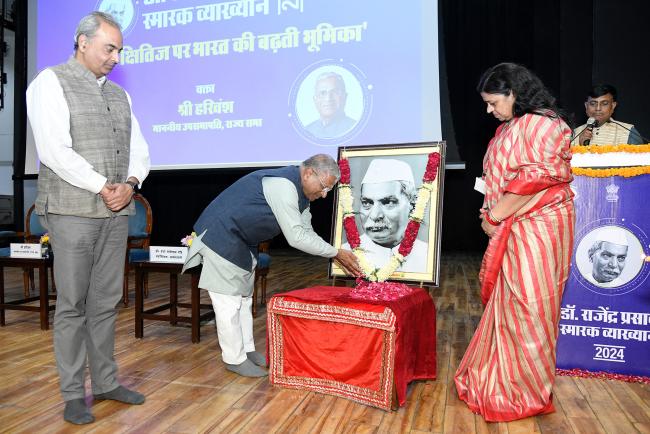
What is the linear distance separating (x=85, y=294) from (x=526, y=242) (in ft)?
5.80

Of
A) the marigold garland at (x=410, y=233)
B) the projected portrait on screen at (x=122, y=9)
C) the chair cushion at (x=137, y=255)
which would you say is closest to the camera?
the marigold garland at (x=410, y=233)

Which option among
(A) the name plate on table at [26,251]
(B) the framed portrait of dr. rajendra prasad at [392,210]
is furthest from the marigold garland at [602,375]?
(A) the name plate on table at [26,251]

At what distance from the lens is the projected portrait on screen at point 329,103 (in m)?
4.83

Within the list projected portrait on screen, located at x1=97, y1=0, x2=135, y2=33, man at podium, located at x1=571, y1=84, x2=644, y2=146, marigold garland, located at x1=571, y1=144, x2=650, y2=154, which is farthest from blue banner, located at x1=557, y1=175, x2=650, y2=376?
projected portrait on screen, located at x1=97, y1=0, x2=135, y2=33

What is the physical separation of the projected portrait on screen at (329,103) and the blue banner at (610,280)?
2566 mm

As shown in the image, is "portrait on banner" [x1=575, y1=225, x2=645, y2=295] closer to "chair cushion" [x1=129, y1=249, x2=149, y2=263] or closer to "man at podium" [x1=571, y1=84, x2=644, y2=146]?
"man at podium" [x1=571, y1=84, x2=644, y2=146]

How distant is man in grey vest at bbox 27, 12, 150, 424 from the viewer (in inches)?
75.3

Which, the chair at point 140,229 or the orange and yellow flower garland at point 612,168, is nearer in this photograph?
the orange and yellow flower garland at point 612,168

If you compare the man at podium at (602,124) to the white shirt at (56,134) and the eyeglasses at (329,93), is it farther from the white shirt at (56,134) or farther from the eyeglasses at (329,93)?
the white shirt at (56,134)

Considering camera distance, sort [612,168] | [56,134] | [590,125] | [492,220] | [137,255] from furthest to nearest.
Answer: [137,255] → [590,125] → [612,168] → [492,220] → [56,134]

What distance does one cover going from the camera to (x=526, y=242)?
209 centimetres

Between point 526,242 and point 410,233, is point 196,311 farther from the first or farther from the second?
point 526,242

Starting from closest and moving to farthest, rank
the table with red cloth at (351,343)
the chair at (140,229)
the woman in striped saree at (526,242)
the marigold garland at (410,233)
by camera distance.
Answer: the woman in striped saree at (526,242) < the table with red cloth at (351,343) < the marigold garland at (410,233) < the chair at (140,229)

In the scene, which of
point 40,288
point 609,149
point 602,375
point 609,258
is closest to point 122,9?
point 40,288
